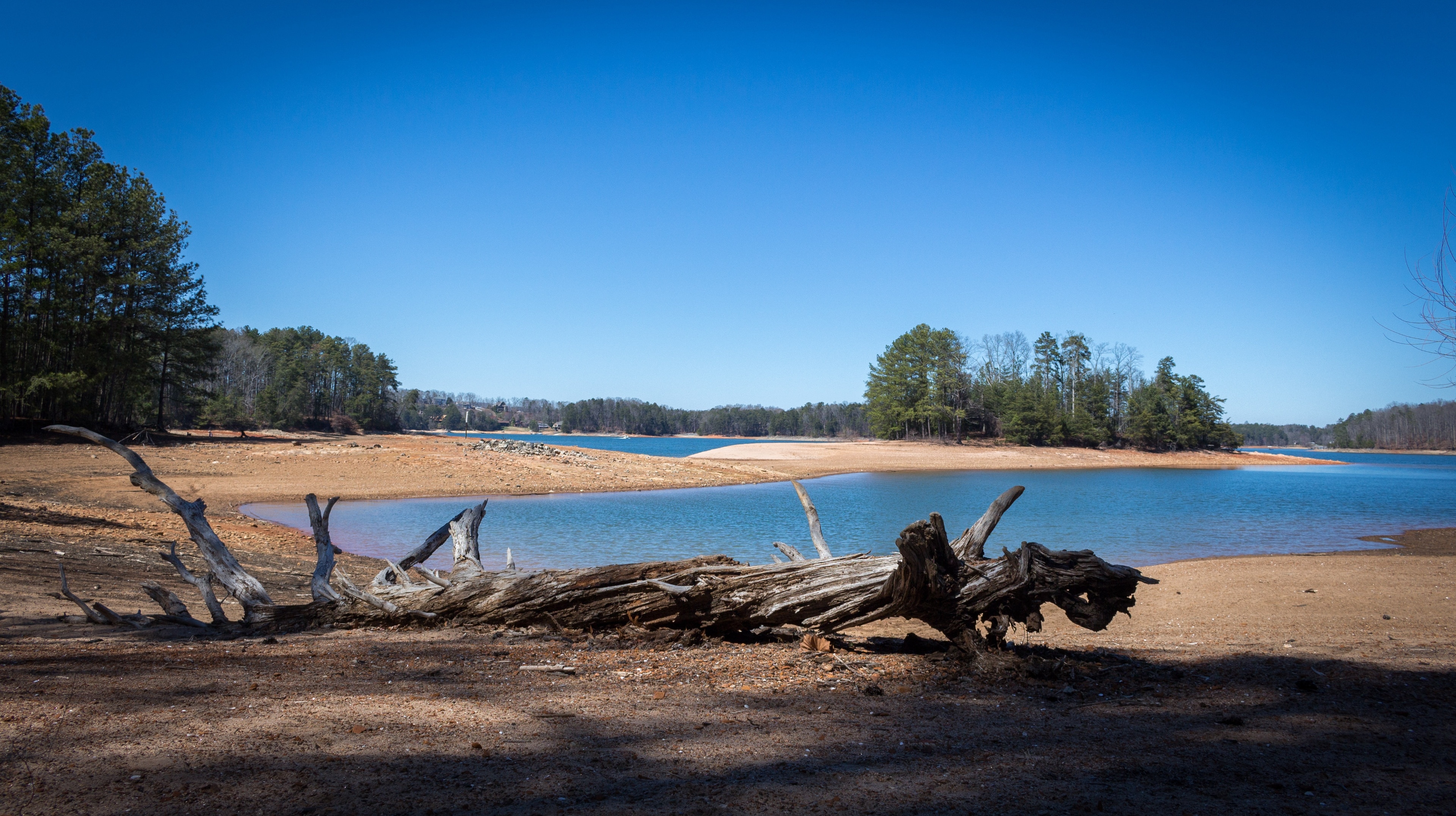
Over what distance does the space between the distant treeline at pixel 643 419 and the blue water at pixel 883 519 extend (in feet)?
350

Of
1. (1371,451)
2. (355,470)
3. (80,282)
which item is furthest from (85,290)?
(1371,451)

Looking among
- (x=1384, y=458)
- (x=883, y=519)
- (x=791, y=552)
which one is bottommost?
(x=883, y=519)

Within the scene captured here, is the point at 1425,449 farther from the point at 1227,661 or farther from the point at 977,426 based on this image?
the point at 1227,661

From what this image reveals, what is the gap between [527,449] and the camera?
131 ft

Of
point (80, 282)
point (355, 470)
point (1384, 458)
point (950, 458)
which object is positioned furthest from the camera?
point (1384, 458)

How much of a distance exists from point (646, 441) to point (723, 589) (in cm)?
13802

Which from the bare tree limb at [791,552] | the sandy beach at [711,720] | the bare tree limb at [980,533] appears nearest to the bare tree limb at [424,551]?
the sandy beach at [711,720]

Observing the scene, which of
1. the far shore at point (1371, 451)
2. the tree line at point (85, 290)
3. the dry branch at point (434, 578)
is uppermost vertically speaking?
the tree line at point (85, 290)

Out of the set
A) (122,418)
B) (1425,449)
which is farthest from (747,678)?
(1425,449)

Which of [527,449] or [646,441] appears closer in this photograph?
[527,449]

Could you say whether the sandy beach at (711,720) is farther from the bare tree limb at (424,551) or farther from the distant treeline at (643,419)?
the distant treeline at (643,419)

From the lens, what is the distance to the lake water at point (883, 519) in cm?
1457

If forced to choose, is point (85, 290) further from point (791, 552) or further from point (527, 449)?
point (791, 552)

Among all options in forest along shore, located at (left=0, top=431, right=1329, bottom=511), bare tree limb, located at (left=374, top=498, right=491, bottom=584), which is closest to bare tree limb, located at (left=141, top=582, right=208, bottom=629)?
bare tree limb, located at (left=374, top=498, right=491, bottom=584)
